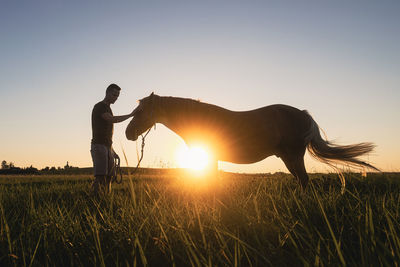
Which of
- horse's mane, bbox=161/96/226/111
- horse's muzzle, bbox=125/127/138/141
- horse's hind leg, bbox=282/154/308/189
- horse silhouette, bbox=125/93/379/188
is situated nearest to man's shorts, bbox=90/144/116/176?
horse's muzzle, bbox=125/127/138/141

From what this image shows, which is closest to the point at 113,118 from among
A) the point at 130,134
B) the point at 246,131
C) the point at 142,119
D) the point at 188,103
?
the point at 130,134

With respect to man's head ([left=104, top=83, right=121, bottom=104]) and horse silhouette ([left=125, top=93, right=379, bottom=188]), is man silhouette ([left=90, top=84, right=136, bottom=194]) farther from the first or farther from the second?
horse silhouette ([left=125, top=93, right=379, bottom=188])

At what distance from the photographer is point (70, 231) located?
2135mm

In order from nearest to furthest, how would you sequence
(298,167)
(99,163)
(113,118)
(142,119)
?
(298,167) → (142,119) → (113,118) → (99,163)

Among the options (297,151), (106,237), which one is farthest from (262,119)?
(106,237)

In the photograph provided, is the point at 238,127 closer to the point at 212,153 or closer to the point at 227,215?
the point at 212,153

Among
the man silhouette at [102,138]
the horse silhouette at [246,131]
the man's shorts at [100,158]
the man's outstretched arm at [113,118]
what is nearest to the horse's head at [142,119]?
the horse silhouette at [246,131]

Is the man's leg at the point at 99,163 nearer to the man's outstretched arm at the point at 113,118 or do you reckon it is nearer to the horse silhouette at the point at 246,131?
the man's outstretched arm at the point at 113,118

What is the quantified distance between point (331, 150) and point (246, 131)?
5.27 ft

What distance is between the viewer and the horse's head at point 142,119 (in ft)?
14.9

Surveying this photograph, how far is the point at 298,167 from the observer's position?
4.52 metres

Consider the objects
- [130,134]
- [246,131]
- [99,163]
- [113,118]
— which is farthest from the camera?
[99,163]

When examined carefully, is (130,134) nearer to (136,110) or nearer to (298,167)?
(136,110)

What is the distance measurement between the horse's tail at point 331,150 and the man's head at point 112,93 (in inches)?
163
